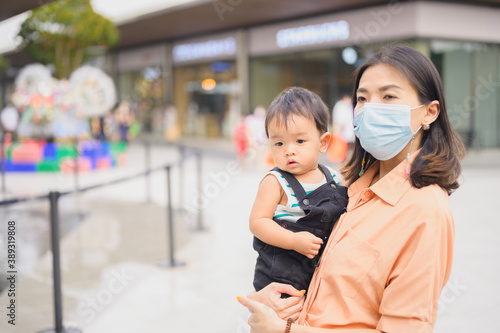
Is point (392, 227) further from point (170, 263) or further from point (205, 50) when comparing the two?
point (205, 50)

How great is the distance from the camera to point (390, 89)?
167 cm

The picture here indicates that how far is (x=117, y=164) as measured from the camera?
55.1ft

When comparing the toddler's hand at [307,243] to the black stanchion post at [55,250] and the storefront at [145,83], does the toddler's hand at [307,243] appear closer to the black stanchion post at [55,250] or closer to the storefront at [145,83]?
the black stanchion post at [55,250]

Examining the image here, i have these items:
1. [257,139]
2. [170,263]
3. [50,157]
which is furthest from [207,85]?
[170,263]

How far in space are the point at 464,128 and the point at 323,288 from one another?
59.7 ft

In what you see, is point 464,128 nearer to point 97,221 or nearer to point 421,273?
point 97,221

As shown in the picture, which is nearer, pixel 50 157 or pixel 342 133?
pixel 342 133

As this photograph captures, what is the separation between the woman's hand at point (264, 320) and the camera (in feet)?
5.39

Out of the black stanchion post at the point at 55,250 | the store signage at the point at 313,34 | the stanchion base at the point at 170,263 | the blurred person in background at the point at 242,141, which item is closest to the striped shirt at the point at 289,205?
the black stanchion post at the point at 55,250

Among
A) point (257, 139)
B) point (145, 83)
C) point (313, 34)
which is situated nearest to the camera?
point (257, 139)

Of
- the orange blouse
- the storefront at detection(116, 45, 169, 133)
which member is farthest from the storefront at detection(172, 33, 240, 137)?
the orange blouse

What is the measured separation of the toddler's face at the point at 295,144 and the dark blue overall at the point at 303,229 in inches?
2.1

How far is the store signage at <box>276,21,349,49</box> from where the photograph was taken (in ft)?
61.2

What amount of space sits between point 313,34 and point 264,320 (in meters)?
19.1
